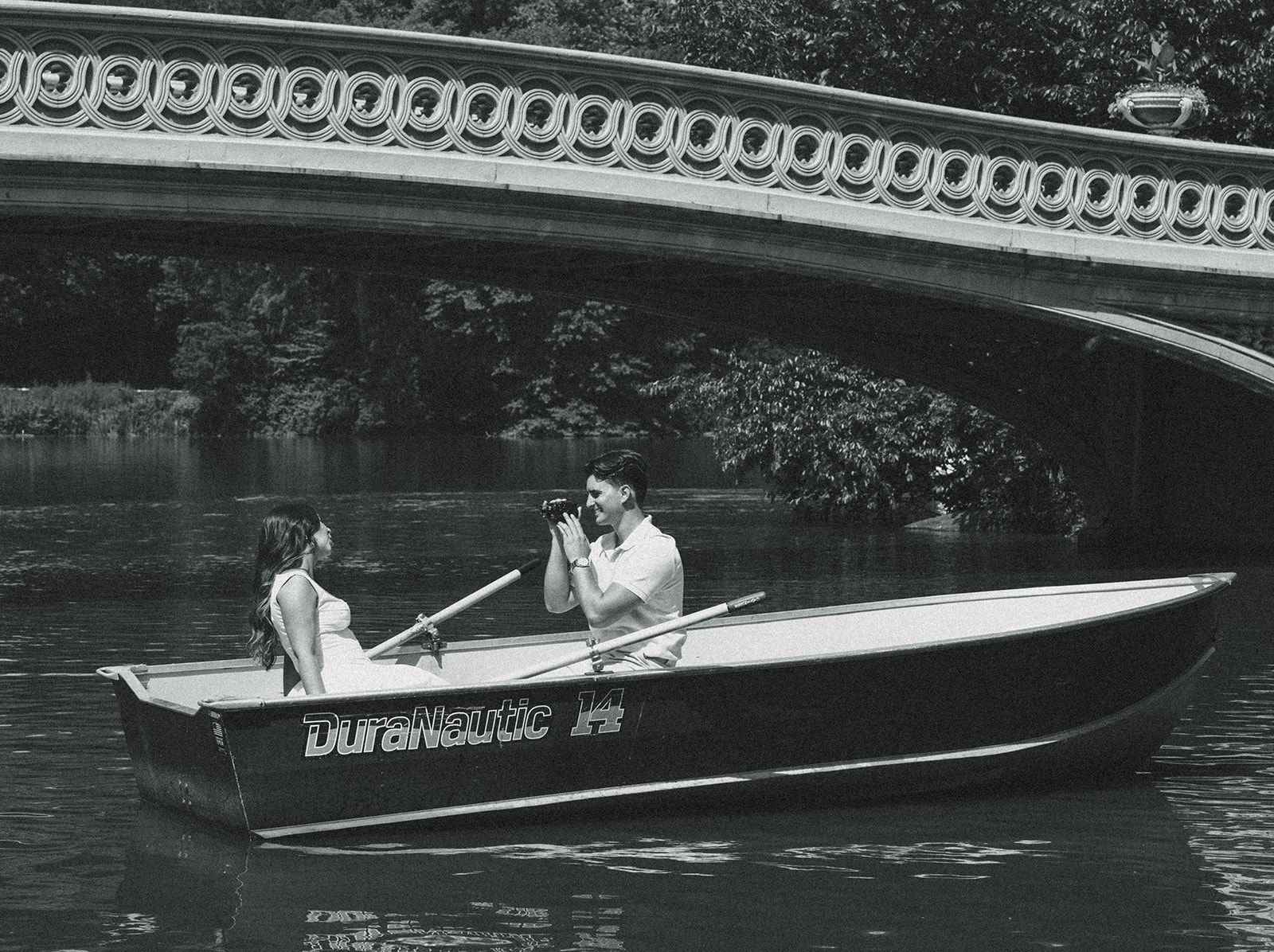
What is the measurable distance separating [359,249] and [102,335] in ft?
189

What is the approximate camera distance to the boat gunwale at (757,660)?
27.8 feet

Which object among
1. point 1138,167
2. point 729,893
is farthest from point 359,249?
point 729,893

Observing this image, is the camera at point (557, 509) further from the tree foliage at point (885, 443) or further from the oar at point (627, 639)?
the tree foliage at point (885, 443)

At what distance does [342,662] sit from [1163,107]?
10640 mm

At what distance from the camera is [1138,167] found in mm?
16797

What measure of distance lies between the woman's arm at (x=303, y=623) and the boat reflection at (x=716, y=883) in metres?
0.62

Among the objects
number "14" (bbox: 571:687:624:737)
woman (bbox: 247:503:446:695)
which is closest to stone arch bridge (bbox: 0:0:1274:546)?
woman (bbox: 247:503:446:695)

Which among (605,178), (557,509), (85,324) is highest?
(605,178)

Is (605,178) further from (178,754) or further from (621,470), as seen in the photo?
(178,754)

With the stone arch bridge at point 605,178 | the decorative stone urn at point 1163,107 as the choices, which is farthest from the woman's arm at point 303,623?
the decorative stone urn at point 1163,107

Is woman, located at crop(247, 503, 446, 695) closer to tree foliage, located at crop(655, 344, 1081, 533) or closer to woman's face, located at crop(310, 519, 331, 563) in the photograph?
woman's face, located at crop(310, 519, 331, 563)

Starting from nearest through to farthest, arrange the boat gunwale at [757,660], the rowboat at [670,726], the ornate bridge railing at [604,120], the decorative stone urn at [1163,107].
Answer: the boat gunwale at [757,660] → the rowboat at [670,726] → the ornate bridge railing at [604,120] → the decorative stone urn at [1163,107]

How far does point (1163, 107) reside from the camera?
1758cm

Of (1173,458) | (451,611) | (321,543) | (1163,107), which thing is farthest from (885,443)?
(321,543)
